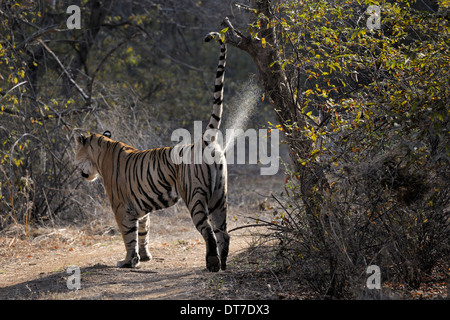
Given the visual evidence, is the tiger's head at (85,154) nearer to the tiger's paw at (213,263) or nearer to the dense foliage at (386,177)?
the tiger's paw at (213,263)

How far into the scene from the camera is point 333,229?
4.89 meters

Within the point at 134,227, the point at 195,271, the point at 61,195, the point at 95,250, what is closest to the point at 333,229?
→ the point at 195,271

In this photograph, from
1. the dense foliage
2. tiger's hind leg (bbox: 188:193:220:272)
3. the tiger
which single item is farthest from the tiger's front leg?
the dense foliage

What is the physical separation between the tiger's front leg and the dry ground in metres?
0.15

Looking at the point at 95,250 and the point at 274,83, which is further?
the point at 95,250

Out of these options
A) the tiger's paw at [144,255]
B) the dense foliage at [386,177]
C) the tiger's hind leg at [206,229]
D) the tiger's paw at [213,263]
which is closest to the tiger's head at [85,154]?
the tiger's paw at [144,255]

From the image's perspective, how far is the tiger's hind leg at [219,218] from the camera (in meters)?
6.65

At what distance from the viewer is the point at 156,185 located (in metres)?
7.11

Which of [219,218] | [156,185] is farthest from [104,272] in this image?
[219,218]

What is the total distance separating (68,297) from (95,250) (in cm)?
291

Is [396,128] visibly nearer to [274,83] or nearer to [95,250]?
[274,83]

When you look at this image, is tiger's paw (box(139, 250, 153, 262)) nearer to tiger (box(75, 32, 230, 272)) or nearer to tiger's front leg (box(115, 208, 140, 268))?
tiger (box(75, 32, 230, 272))

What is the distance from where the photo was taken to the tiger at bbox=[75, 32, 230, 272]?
6.48m

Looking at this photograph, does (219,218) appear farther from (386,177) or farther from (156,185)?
(386,177)
